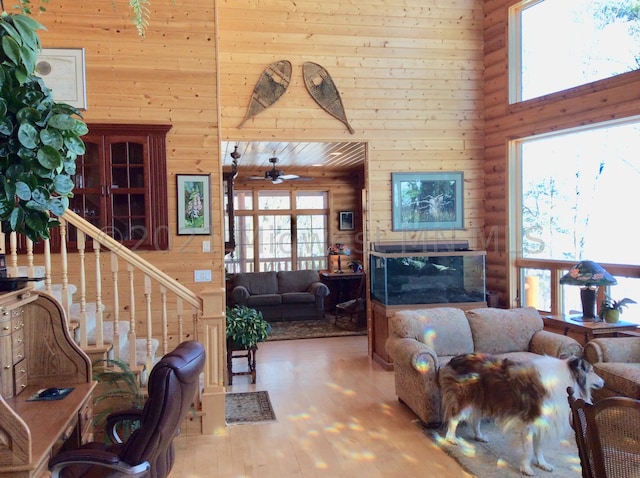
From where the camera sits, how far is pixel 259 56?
5953mm

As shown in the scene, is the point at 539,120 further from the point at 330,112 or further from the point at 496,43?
the point at 330,112

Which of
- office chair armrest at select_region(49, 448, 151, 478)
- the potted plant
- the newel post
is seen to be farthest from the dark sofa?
office chair armrest at select_region(49, 448, 151, 478)

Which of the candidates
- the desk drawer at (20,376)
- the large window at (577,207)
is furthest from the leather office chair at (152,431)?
the large window at (577,207)

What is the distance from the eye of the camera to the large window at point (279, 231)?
34.8ft

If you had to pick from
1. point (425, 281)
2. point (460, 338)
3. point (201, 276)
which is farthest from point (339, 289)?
point (460, 338)

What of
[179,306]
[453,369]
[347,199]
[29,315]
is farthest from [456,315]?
[347,199]

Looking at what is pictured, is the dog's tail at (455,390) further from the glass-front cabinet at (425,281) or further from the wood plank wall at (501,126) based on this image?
the wood plank wall at (501,126)

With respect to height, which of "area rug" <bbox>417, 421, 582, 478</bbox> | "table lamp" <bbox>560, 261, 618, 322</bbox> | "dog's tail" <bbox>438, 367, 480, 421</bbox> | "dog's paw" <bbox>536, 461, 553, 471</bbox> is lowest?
"area rug" <bbox>417, 421, 582, 478</bbox>

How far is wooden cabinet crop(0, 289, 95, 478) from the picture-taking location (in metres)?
1.85

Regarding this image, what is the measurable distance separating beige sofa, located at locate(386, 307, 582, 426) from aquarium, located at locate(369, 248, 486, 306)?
113cm

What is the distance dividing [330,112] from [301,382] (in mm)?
3226

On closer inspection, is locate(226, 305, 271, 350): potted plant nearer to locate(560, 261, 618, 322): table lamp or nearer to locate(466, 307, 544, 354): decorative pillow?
locate(466, 307, 544, 354): decorative pillow

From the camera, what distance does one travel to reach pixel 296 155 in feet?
28.1

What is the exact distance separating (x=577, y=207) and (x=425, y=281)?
1.84 metres
